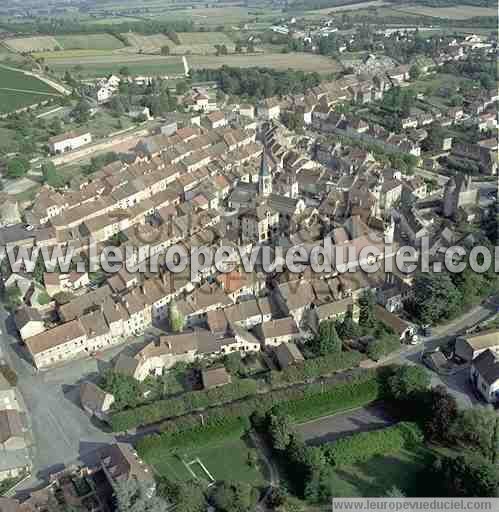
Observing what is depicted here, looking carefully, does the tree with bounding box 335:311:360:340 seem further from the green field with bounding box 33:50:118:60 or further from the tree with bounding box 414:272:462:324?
the green field with bounding box 33:50:118:60

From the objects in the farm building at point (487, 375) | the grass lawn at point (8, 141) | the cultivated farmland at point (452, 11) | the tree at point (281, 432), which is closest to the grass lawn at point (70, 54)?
the grass lawn at point (8, 141)

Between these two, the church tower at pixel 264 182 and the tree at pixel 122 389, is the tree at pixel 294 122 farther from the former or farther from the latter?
the tree at pixel 122 389

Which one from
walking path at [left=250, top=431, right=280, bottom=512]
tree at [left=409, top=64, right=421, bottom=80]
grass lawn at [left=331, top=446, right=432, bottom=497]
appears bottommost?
grass lawn at [left=331, top=446, right=432, bottom=497]

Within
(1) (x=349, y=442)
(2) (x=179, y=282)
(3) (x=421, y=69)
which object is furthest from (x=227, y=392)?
(3) (x=421, y=69)

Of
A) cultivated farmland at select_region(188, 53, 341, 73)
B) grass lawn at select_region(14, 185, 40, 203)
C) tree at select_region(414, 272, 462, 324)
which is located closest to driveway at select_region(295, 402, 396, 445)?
tree at select_region(414, 272, 462, 324)

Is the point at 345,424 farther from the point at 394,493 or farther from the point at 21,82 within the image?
the point at 21,82

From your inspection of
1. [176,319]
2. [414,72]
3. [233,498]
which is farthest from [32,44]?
[233,498]
